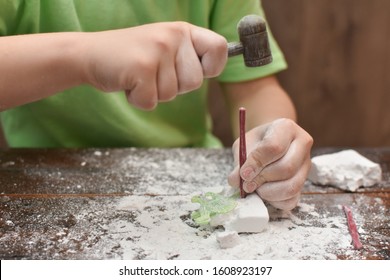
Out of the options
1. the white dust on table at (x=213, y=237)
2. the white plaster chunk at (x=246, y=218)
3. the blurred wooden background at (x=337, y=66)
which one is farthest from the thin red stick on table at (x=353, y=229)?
the blurred wooden background at (x=337, y=66)

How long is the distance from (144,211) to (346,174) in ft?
1.12

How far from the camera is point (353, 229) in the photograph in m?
0.80

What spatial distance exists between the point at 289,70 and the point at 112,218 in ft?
3.43

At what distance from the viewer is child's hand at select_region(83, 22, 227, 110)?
733mm

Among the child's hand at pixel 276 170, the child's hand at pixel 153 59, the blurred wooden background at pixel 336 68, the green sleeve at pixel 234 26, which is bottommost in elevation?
the blurred wooden background at pixel 336 68

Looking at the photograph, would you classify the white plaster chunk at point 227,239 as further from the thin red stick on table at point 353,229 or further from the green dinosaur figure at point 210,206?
the thin red stick on table at point 353,229

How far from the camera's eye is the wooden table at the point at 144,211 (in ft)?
2.48

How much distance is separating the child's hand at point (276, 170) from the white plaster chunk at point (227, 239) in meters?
0.09

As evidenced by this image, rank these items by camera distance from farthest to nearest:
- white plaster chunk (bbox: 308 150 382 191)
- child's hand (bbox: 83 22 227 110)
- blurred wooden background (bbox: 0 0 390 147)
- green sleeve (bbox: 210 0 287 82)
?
1. blurred wooden background (bbox: 0 0 390 147)
2. green sleeve (bbox: 210 0 287 82)
3. white plaster chunk (bbox: 308 150 382 191)
4. child's hand (bbox: 83 22 227 110)

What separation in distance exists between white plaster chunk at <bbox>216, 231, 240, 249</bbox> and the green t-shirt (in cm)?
44

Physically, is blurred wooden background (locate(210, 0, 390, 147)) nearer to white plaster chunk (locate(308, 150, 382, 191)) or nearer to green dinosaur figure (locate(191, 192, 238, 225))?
white plaster chunk (locate(308, 150, 382, 191))

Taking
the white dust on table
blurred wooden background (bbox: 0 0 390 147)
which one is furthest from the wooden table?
blurred wooden background (bbox: 0 0 390 147)
